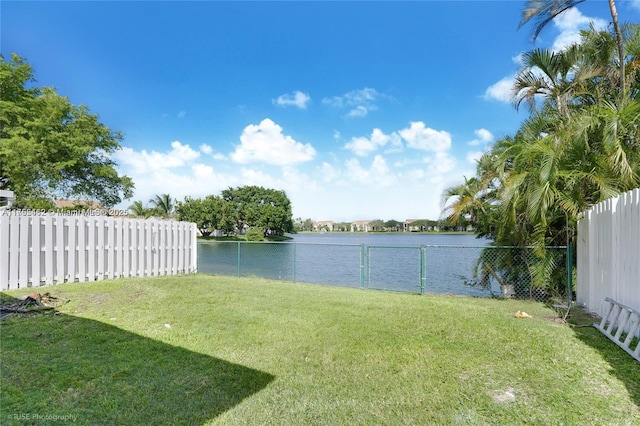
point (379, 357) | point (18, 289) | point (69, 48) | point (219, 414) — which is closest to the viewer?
point (219, 414)

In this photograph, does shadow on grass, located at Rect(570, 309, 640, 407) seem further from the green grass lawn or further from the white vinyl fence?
the white vinyl fence

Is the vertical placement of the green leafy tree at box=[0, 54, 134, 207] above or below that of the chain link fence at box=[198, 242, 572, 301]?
above

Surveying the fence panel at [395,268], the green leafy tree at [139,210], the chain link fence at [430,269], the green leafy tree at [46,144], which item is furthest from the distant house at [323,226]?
the fence panel at [395,268]

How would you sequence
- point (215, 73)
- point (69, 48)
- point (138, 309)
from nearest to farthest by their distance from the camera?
point (138, 309) < point (69, 48) < point (215, 73)

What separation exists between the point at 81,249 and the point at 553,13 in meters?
10.2

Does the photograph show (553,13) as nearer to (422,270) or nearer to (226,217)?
(422,270)

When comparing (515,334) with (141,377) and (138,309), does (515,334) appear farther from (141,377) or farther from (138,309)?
(138,309)

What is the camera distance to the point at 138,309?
16.0 feet

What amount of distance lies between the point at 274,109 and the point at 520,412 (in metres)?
14.3

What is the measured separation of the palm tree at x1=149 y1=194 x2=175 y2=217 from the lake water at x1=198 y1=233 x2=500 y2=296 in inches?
1336

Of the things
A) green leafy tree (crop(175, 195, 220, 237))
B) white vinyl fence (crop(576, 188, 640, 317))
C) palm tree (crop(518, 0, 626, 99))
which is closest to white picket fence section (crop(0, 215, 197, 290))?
white vinyl fence (crop(576, 188, 640, 317))

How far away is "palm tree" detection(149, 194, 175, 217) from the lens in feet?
136

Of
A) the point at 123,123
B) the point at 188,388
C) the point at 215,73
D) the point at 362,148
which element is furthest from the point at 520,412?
the point at 123,123

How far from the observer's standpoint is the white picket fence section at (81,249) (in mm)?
5895
